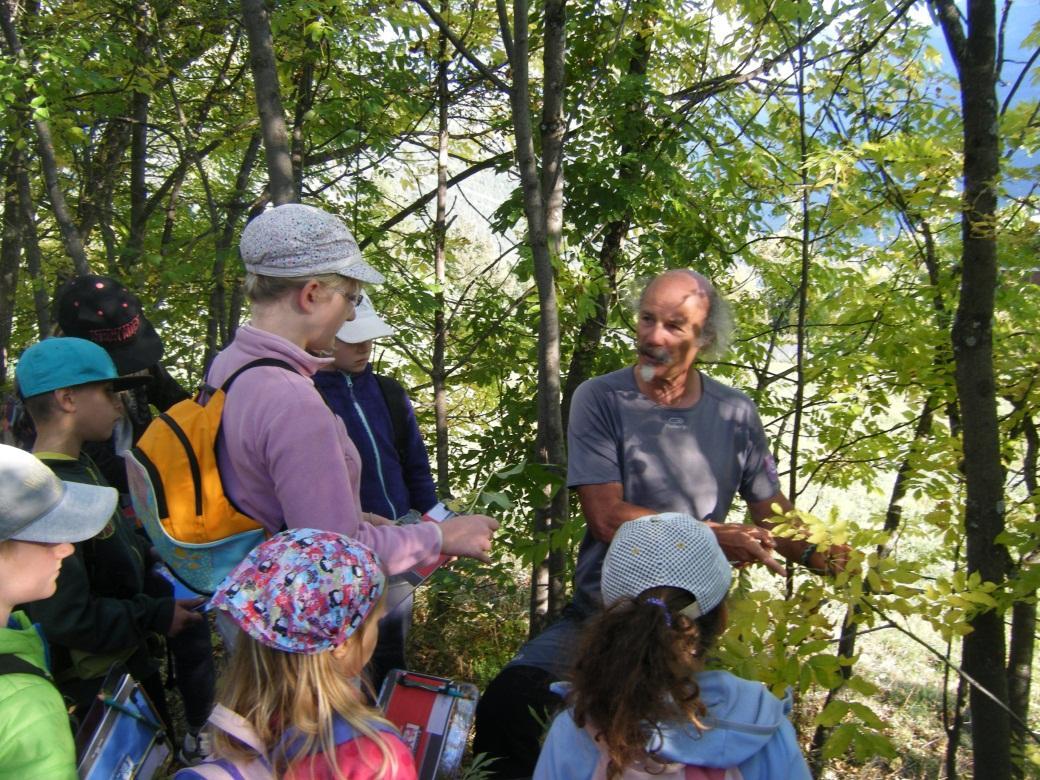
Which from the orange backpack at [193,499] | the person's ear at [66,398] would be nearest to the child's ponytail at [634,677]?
the orange backpack at [193,499]

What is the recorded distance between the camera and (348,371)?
9.56 feet

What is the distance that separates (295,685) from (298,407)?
555mm

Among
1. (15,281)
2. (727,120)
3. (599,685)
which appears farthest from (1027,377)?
(15,281)

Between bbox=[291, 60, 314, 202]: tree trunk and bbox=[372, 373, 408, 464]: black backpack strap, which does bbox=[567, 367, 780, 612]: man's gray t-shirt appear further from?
bbox=[291, 60, 314, 202]: tree trunk

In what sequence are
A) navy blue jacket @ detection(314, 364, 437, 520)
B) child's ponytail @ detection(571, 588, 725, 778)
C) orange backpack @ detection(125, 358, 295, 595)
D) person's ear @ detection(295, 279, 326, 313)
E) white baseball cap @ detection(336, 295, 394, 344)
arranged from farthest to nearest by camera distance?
navy blue jacket @ detection(314, 364, 437, 520)
white baseball cap @ detection(336, 295, 394, 344)
person's ear @ detection(295, 279, 326, 313)
orange backpack @ detection(125, 358, 295, 595)
child's ponytail @ detection(571, 588, 725, 778)

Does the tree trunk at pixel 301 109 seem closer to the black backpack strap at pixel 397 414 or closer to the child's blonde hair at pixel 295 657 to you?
the black backpack strap at pixel 397 414

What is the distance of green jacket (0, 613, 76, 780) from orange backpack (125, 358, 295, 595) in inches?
12.9

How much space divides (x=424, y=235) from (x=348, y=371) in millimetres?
3062

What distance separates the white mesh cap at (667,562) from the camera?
5.16ft

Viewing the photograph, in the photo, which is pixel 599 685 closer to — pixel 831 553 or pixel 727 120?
pixel 831 553

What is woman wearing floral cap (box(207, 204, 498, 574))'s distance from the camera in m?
1.71

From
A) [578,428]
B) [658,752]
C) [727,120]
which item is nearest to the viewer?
[658,752]

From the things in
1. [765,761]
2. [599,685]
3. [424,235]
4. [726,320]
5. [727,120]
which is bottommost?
[765,761]

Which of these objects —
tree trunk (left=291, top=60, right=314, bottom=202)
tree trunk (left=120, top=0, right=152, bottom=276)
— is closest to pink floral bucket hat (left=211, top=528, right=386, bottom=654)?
tree trunk (left=291, top=60, right=314, bottom=202)
